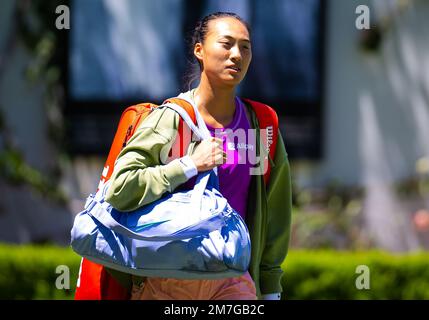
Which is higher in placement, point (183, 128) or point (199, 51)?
point (199, 51)

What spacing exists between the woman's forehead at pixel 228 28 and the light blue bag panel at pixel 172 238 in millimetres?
533

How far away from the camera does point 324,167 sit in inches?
330

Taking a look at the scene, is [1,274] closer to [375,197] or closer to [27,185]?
[27,185]

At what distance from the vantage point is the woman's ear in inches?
129

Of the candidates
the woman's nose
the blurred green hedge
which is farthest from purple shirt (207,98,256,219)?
the blurred green hedge

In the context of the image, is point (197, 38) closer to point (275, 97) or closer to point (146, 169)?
point (146, 169)

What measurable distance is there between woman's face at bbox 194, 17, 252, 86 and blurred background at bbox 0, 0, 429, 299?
5.09 metres

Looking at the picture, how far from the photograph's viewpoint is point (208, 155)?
3041 millimetres

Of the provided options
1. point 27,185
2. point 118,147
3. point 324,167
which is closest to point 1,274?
point 27,185

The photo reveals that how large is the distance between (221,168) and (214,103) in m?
0.23

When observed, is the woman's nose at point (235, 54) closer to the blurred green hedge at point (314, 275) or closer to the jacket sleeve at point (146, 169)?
the jacket sleeve at point (146, 169)

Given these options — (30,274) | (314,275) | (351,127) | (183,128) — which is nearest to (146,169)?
(183,128)

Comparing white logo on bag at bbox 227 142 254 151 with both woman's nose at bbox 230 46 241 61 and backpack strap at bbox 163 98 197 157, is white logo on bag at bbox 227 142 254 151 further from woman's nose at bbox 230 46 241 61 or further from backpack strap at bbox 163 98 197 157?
woman's nose at bbox 230 46 241 61

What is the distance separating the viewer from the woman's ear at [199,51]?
10.8 ft
